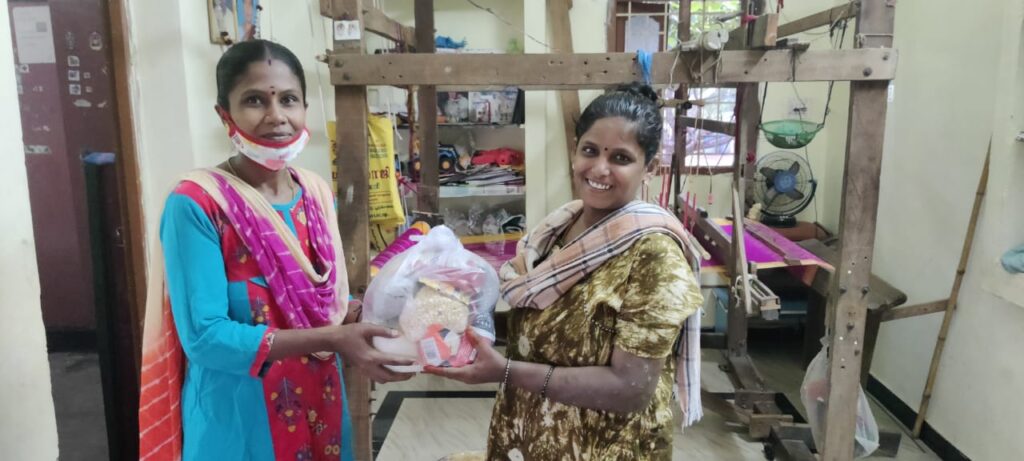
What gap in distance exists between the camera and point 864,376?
10.1 feet

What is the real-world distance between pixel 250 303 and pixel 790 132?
2891 mm

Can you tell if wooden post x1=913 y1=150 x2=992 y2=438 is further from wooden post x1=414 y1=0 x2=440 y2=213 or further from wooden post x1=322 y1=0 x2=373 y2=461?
wooden post x1=322 y1=0 x2=373 y2=461

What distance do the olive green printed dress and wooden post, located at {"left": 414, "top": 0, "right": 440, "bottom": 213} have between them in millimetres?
1754

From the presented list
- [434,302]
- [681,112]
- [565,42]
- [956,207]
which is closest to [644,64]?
[434,302]

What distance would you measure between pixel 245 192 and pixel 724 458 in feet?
8.13

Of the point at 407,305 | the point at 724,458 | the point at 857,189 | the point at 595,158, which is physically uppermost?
the point at 595,158

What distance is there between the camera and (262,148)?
48.6 inches

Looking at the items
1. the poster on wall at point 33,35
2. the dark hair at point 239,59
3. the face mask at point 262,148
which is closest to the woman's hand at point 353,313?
the face mask at point 262,148

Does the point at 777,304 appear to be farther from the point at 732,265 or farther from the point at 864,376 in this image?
the point at 864,376

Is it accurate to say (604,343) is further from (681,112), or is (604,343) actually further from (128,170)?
(681,112)

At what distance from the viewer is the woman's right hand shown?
114 centimetres

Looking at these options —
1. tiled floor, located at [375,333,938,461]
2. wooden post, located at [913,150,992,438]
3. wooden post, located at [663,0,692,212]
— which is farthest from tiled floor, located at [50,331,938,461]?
wooden post, located at [663,0,692,212]

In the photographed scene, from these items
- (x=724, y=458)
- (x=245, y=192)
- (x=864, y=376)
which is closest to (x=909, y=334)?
(x=864, y=376)

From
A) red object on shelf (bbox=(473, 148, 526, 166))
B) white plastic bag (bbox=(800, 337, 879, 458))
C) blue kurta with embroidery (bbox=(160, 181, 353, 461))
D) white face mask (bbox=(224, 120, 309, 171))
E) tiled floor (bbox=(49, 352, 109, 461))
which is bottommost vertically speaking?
tiled floor (bbox=(49, 352, 109, 461))
